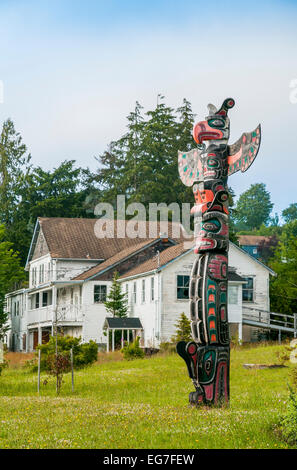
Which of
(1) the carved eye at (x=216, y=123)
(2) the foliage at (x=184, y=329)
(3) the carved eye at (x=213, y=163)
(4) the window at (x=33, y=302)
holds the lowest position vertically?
(2) the foliage at (x=184, y=329)

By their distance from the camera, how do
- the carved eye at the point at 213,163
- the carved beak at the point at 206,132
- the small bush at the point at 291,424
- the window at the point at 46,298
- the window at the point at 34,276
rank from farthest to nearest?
the window at the point at 34,276 → the window at the point at 46,298 → the carved beak at the point at 206,132 → the carved eye at the point at 213,163 → the small bush at the point at 291,424

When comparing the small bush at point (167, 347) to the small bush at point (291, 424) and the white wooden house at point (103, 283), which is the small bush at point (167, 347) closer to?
the white wooden house at point (103, 283)

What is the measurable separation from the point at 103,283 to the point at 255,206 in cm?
9201

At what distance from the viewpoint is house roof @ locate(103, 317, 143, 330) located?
3978 centimetres

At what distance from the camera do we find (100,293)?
45094mm

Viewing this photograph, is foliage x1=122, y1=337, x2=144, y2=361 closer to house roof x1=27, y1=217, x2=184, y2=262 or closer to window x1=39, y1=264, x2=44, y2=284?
house roof x1=27, y1=217, x2=184, y2=262

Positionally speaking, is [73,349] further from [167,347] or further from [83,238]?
[83,238]

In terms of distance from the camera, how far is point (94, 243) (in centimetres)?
5156

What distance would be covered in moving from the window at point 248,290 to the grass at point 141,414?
14.8 m

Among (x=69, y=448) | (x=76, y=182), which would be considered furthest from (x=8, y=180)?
(x=69, y=448)

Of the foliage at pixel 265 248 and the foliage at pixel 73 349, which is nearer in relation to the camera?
the foliage at pixel 73 349

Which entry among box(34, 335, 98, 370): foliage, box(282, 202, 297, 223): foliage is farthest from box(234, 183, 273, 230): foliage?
box(34, 335, 98, 370): foliage

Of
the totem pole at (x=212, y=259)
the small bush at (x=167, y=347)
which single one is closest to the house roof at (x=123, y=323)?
the small bush at (x=167, y=347)

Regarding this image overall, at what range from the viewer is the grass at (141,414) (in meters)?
12.4
